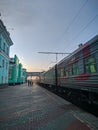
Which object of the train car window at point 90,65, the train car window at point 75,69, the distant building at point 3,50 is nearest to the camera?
the train car window at point 90,65

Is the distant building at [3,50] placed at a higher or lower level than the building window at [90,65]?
higher

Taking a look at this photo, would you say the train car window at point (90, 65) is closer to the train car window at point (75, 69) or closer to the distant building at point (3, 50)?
the train car window at point (75, 69)

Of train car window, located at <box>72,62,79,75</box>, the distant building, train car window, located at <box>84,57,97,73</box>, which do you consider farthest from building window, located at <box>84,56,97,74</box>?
the distant building

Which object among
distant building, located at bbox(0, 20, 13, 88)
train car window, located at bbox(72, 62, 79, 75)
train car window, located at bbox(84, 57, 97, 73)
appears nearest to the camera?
train car window, located at bbox(84, 57, 97, 73)

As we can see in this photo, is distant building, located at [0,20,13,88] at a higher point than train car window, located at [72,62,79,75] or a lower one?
higher

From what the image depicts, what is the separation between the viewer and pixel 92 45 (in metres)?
6.70

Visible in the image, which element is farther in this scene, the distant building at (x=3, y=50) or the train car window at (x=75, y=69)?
the distant building at (x=3, y=50)

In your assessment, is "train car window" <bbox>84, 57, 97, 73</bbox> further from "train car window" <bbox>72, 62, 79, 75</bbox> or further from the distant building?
the distant building

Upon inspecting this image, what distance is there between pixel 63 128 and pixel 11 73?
138 ft

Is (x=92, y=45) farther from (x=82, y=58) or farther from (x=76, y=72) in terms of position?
(x=76, y=72)

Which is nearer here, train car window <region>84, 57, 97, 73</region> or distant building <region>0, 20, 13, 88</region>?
train car window <region>84, 57, 97, 73</region>

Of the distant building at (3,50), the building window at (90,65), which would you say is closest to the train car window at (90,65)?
the building window at (90,65)

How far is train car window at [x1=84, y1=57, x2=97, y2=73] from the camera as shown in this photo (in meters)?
6.50

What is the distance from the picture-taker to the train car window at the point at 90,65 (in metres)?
6.50
